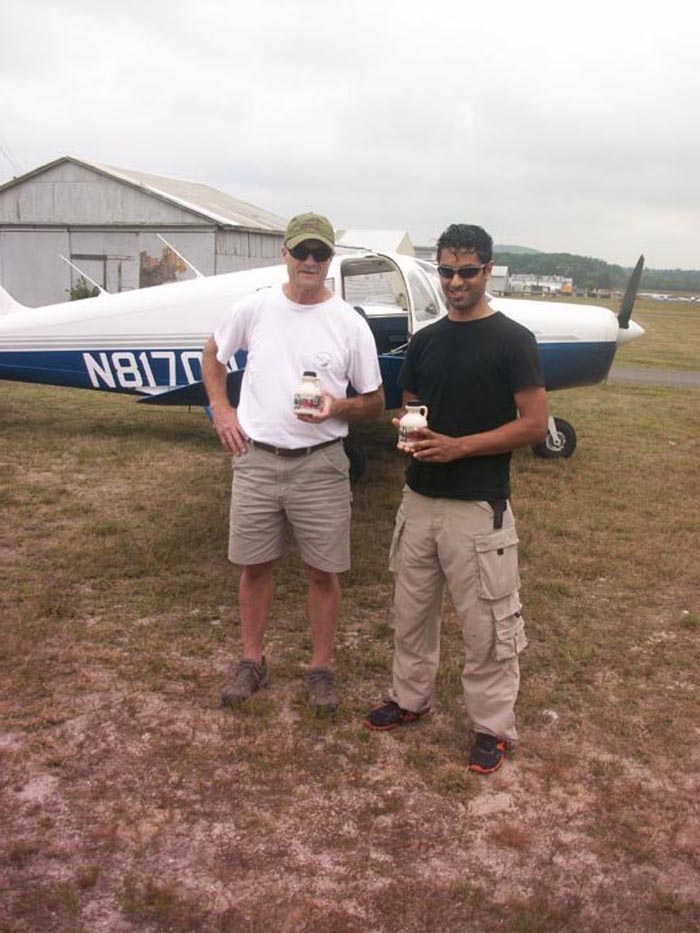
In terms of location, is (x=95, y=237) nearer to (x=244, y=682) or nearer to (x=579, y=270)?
(x=244, y=682)

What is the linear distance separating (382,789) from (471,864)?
0.42m

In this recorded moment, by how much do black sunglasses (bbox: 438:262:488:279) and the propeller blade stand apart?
5.98 metres

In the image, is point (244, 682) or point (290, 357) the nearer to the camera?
point (290, 357)

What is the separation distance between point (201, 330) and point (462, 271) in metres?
4.59

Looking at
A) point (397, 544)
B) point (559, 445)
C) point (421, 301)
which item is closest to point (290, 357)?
point (397, 544)

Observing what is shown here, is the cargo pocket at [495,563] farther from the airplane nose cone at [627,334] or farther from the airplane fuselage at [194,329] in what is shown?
the airplane nose cone at [627,334]

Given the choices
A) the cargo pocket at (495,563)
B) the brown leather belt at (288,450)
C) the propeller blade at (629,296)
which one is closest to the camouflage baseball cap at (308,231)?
the brown leather belt at (288,450)

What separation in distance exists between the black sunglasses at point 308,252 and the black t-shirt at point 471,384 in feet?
1.45

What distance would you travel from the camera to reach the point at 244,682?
3.16 metres

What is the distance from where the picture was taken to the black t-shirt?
251cm

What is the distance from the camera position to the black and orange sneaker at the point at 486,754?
2735 millimetres

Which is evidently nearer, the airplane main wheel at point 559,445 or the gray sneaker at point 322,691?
the gray sneaker at point 322,691

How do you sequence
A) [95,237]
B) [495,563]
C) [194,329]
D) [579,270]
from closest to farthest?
[495,563] → [194,329] → [95,237] → [579,270]

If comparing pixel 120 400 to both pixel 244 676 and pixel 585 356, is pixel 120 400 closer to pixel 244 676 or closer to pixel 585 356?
pixel 585 356
